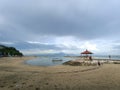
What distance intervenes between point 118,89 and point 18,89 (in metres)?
5.37

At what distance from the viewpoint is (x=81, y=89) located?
7.95 metres

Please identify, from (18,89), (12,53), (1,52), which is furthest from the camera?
(12,53)

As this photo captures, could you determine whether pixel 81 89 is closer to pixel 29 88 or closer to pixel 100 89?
pixel 100 89

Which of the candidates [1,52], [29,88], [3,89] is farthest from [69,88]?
[1,52]

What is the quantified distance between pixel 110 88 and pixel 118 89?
Result: 428mm

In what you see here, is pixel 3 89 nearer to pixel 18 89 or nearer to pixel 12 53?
pixel 18 89

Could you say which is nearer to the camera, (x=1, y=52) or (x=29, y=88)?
(x=29, y=88)

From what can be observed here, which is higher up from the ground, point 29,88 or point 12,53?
point 12,53

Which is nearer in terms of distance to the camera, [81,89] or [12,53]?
[81,89]

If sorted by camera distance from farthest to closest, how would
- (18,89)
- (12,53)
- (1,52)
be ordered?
1. (12,53)
2. (1,52)
3. (18,89)

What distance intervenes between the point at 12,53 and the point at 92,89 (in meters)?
95.3

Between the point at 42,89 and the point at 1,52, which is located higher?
the point at 1,52

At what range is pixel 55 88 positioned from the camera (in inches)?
319

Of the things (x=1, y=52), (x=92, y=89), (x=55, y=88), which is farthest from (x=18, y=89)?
(x=1, y=52)
